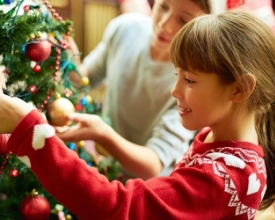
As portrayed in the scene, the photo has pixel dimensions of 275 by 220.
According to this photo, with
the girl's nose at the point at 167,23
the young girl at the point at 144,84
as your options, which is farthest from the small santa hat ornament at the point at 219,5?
the girl's nose at the point at 167,23

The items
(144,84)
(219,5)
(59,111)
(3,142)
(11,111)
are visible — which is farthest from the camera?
(144,84)

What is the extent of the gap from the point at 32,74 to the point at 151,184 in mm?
343

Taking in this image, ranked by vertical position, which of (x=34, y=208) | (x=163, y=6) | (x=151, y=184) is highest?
(x=163, y=6)

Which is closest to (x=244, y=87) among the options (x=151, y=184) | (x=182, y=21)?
(x=151, y=184)

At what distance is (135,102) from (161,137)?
0.49 feet

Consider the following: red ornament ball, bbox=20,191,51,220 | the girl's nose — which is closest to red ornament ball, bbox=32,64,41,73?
red ornament ball, bbox=20,191,51,220

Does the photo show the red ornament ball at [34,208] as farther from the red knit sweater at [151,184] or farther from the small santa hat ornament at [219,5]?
the small santa hat ornament at [219,5]

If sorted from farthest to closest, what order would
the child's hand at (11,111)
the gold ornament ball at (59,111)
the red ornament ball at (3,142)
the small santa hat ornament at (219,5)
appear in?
the small santa hat ornament at (219,5) → the gold ornament ball at (59,111) → the red ornament ball at (3,142) → the child's hand at (11,111)

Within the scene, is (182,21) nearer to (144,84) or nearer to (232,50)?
(144,84)

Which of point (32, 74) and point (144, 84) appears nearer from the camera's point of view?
point (32, 74)

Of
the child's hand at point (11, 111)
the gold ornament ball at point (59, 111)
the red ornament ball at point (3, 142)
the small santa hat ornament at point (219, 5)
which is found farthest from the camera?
the small santa hat ornament at point (219, 5)

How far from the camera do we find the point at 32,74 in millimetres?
937

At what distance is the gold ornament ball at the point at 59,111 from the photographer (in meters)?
0.96

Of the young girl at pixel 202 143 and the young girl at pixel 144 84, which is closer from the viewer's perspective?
the young girl at pixel 202 143
